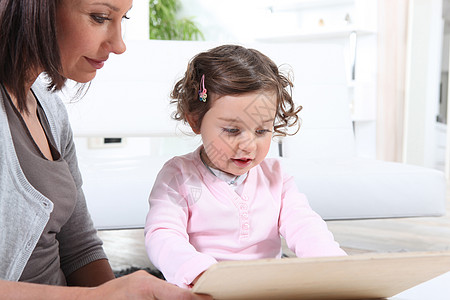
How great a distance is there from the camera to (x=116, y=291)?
0.65 metres

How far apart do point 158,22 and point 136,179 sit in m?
4.01

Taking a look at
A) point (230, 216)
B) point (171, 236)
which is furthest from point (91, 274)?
point (230, 216)

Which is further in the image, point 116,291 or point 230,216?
point 230,216

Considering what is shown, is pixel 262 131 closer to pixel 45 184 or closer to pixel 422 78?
pixel 45 184

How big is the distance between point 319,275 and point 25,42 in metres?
0.55

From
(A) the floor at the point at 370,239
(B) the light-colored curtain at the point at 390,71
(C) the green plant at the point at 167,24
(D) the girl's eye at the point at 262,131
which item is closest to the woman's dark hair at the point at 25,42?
(D) the girl's eye at the point at 262,131

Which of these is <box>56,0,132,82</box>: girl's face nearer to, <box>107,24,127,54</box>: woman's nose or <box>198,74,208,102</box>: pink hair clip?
<box>107,24,127,54</box>: woman's nose

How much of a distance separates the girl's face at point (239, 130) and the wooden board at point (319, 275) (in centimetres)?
46

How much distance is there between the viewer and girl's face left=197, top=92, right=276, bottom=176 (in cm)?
111

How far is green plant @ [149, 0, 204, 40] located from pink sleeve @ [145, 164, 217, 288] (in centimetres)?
428

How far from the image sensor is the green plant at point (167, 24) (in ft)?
17.2

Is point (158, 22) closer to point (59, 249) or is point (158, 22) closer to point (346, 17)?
point (346, 17)

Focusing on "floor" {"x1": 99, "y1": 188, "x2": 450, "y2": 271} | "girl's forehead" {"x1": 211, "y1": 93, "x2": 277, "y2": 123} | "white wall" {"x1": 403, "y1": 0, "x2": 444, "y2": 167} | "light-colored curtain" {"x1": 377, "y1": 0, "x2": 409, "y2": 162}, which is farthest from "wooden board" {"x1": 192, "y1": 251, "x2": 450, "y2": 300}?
"white wall" {"x1": 403, "y1": 0, "x2": 444, "y2": 167}

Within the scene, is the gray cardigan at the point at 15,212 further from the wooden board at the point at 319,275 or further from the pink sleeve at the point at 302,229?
the pink sleeve at the point at 302,229
